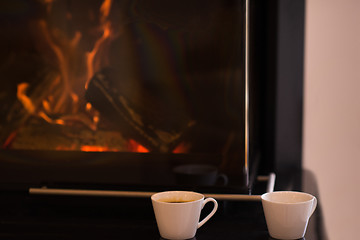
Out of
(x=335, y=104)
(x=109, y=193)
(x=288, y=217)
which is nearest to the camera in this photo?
(x=288, y=217)

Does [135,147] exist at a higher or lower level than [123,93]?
lower

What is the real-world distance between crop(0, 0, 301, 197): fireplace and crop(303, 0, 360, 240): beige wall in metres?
0.50

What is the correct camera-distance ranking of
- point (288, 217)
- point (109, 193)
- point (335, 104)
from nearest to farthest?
point (288, 217)
point (109, 193)
point (335, 104)

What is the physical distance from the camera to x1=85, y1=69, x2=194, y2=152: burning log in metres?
0.94

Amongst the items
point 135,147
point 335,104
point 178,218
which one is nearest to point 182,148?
point 135,147

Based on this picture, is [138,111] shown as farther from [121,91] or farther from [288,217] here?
[288,217]

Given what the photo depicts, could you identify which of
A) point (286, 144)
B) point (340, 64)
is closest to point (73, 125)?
point (286, 144)

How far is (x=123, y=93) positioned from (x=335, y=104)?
732 millimetres

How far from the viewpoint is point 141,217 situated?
895mm

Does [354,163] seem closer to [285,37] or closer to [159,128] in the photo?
[285,37]

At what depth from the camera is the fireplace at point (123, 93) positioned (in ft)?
2.99

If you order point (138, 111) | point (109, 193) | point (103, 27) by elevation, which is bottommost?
point (109, 193)

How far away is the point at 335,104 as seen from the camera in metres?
1.37

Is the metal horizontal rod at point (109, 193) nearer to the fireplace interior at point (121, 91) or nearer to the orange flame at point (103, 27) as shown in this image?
the fireplace interior at point (121, 91)
